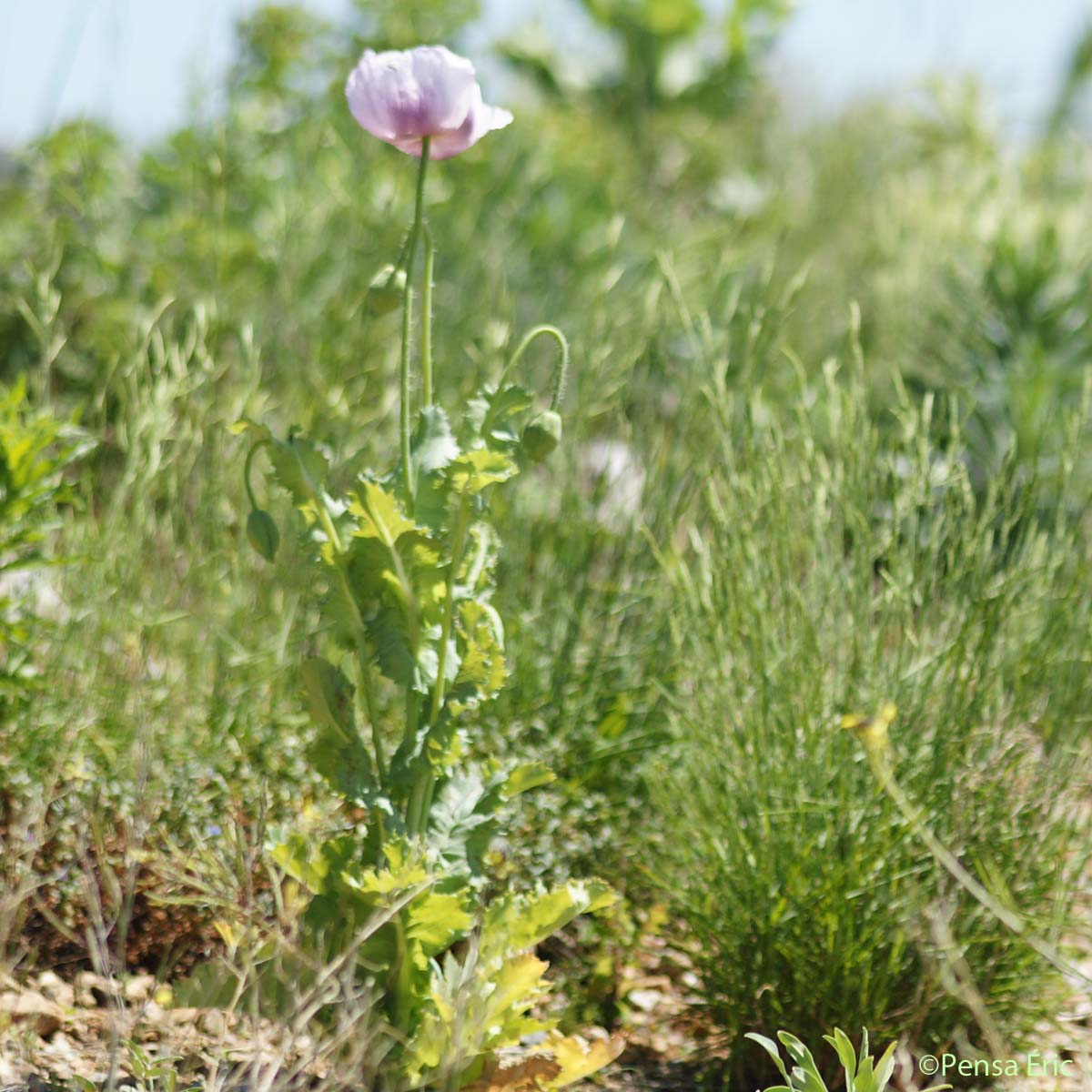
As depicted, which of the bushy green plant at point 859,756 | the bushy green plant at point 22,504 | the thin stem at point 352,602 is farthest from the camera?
the bushy green plant at point 22,504

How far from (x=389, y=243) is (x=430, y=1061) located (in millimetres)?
2442

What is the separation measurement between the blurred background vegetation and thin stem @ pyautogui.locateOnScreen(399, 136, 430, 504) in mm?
520

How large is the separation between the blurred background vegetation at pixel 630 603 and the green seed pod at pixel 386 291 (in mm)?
597

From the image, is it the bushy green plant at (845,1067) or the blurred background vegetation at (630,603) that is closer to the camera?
the bushy green plant at (845,1067)

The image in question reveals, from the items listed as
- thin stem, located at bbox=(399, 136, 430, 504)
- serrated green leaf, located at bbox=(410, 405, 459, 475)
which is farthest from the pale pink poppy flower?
serrated green leaf, located at bbox=(410, 405, 459, 475)

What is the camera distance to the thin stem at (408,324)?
1.81 m

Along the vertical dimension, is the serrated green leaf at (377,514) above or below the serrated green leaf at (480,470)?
below

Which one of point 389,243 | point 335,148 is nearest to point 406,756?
point 389,243

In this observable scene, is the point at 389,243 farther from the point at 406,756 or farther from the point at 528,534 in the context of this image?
the point at 406,756

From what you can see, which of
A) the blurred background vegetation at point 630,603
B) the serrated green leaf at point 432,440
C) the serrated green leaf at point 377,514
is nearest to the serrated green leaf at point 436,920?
the blurred background vegetation at point 630,603

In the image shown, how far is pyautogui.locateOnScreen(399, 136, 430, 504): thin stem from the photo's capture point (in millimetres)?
1806

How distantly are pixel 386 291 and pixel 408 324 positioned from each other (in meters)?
0.07

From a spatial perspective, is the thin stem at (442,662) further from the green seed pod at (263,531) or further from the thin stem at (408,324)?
the green seed pod at (263,531)

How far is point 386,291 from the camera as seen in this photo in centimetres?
188
